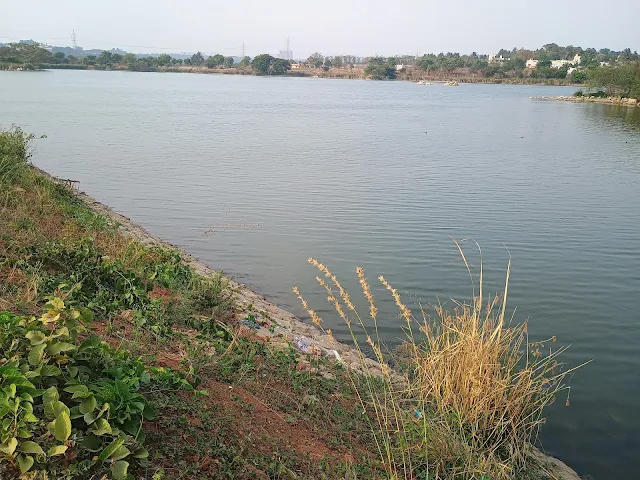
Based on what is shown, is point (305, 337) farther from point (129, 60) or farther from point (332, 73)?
point (332, 73)

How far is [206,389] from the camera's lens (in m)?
4.66

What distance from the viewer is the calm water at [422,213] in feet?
27.5

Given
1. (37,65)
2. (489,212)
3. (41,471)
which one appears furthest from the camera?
(37,65)

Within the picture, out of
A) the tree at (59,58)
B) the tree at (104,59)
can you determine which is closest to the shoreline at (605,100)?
the tree at (104,59)

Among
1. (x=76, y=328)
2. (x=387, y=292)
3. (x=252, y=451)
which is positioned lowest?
(x=387, y=292)

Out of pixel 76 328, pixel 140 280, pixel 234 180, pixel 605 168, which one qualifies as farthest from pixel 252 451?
pixel 605 168

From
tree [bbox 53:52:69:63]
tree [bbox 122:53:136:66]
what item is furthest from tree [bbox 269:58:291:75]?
tree [bbox 53:52:69:63]

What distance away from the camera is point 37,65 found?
12988 centimetres

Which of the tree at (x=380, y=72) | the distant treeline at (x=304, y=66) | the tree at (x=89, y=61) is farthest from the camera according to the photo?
the tree at (x=380, y=72)

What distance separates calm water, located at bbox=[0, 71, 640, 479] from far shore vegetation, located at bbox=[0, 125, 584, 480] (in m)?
1.12

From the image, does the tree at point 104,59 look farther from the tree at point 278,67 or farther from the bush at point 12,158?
the bush at point 12,158

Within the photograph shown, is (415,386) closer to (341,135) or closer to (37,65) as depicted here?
(341,135)

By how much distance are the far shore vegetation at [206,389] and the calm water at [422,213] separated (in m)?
1.12

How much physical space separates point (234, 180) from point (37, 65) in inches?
5136
